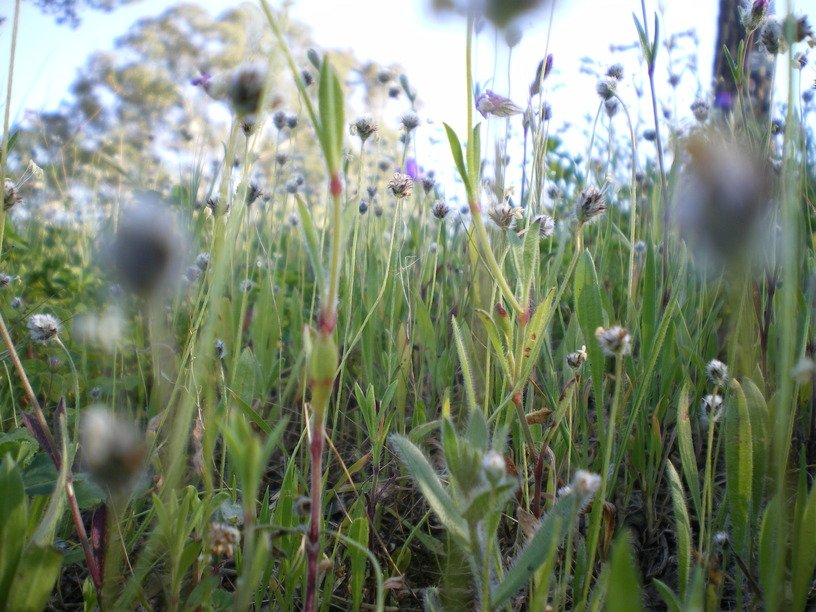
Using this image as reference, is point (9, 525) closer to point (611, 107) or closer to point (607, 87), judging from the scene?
point (607, 87)

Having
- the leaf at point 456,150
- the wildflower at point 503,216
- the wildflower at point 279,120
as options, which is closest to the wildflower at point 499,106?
the wildflower at point 503,216

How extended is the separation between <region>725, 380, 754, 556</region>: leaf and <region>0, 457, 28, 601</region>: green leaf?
2.23 ft

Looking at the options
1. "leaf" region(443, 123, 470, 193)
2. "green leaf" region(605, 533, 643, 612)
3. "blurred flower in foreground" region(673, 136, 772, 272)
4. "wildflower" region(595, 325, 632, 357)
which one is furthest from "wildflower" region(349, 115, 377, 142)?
"green leaf" region(605, 533, 643, 612)

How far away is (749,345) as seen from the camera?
54 centimetres

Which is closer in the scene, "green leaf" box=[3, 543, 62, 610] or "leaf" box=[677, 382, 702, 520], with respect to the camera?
"green leaf" box=[3, 543, 62, 610]

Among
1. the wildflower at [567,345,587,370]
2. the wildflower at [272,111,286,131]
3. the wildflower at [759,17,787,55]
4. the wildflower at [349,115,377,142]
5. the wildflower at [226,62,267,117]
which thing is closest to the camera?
the wildflower at [226,62,267,117]

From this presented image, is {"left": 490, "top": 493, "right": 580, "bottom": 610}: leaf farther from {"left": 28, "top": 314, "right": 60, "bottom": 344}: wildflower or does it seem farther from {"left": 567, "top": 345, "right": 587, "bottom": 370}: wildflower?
{"left": 28, "top": 314, "right": 60, "bottom": 344}: wildflower

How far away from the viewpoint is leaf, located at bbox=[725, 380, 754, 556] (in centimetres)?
68

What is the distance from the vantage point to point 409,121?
1.55 meters

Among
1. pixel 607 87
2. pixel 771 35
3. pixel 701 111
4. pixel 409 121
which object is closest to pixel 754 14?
pixel 771 35

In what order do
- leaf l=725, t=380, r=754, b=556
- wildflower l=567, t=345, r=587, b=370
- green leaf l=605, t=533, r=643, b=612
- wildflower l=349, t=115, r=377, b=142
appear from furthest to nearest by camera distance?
wildflower l=349, t=115, r=377, b=142 → wildflower l=567, t=345, r=587, b=370 → leaf l=725, t=380, r=754, b=556 → green leaf l=605, t=533, r=643, b=612

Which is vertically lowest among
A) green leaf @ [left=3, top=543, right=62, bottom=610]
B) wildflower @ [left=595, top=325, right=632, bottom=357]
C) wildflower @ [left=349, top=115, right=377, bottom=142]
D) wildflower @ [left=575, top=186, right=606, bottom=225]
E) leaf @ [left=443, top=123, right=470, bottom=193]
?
green leaf @ [left=3, top=543, right=62, bottom=610]

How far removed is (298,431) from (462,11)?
2.80 feet

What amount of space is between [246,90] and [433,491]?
1.26 ft
